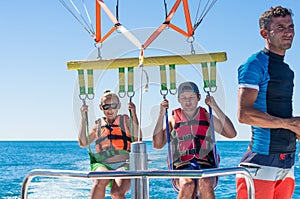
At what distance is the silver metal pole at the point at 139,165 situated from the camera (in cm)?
222

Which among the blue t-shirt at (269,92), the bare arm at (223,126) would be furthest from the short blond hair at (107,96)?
the blue t-shirt at (269,92)

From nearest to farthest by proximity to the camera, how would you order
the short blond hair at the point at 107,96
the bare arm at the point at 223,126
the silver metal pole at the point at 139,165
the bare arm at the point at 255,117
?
the silver metal pole at the point at 139,165
the bare arm at the point at 255,117
the bare arm at the point at 223,126
the short blond hair at the point at 107,96

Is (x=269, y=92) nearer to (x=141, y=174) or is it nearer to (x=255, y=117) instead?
(x=255, y=117)

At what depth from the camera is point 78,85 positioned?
380cm

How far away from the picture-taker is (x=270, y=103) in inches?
114

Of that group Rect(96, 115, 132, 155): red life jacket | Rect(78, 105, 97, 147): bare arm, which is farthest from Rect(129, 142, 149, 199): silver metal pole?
Rect(96, 115, 132, 155): red life jacket

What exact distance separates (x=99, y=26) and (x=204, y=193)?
1395 millimetres

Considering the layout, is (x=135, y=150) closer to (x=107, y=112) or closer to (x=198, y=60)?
(x=198, y=60)

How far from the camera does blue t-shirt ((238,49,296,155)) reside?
2883 mm

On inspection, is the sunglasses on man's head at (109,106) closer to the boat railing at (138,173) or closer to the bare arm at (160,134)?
the bare arm at (160,134)

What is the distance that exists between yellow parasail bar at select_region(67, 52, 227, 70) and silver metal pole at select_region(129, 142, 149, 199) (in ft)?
5.22

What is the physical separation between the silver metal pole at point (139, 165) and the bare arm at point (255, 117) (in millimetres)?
787

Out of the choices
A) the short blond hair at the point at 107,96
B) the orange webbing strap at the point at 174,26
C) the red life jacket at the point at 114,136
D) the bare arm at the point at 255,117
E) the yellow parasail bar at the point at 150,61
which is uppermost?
the orange webbing strap at the point at 174,26

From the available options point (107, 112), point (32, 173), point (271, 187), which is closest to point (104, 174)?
point (32, 173)
